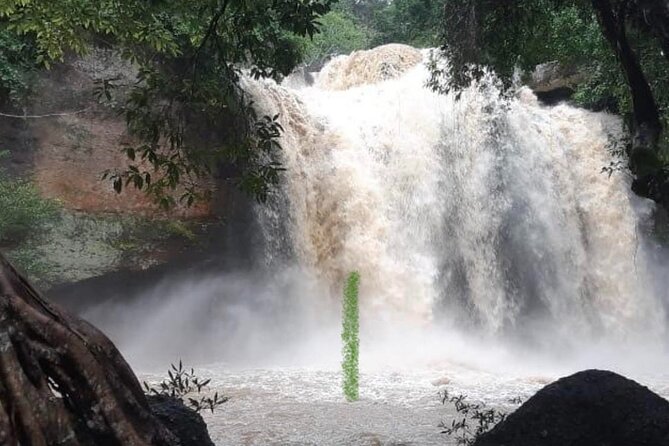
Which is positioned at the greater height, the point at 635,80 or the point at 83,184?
the point at 635,80

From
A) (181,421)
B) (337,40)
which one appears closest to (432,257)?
(181,421)

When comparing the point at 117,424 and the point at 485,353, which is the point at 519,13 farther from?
the point at 485,353

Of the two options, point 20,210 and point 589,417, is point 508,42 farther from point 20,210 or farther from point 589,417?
point 20,210

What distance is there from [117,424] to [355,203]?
12427mm

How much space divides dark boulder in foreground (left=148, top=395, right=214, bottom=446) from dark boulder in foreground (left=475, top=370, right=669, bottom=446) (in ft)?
5.97

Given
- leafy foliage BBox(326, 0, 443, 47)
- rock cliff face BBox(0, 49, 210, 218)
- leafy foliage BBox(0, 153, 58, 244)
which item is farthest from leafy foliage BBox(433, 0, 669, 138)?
leafy foliage BBox(326, 0, 443, 47)

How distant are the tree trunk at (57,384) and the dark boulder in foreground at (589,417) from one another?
2.37 m

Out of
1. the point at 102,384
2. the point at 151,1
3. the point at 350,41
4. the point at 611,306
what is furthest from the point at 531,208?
the point at 350,41

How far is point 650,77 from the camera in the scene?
7.96m

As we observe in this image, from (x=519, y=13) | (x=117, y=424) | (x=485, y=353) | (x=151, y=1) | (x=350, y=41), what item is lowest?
(x=485, y=353)

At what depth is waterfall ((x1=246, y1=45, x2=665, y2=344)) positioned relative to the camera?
14875 millimetres

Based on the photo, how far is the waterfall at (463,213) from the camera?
14.9 m

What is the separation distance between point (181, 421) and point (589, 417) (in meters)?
2.57

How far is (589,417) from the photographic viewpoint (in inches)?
174
